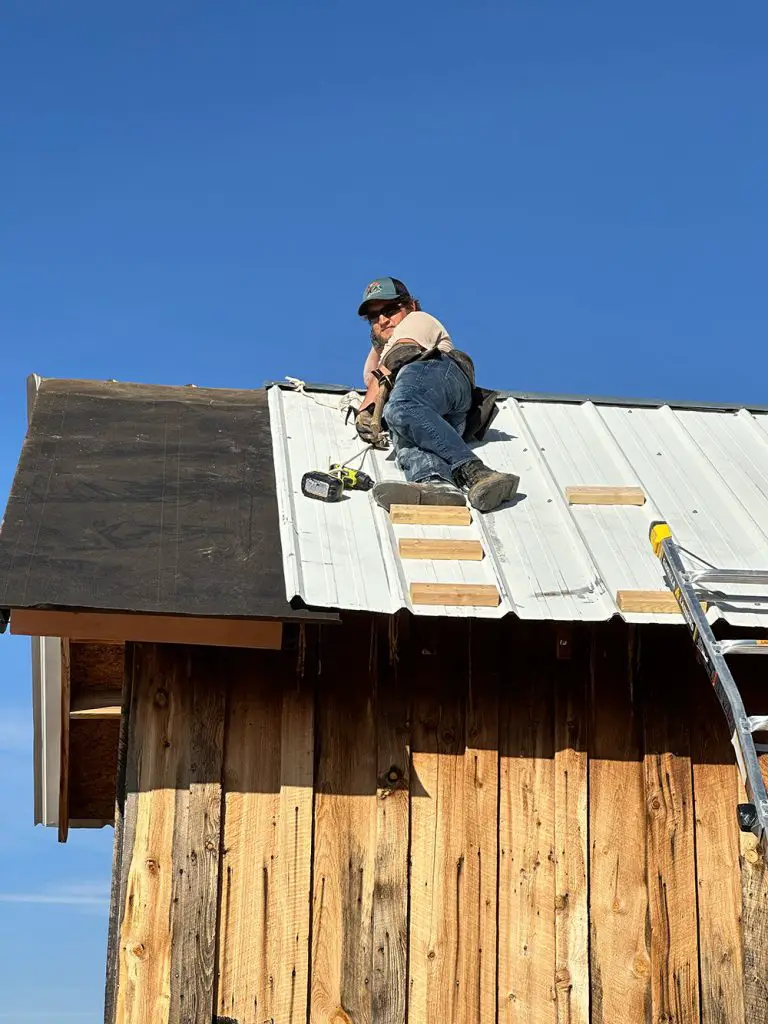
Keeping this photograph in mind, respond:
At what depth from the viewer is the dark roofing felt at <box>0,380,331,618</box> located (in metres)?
4.98

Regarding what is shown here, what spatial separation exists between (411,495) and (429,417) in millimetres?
685

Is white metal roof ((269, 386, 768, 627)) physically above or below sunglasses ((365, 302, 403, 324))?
below

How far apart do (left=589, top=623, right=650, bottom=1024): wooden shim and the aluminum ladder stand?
0.47 m

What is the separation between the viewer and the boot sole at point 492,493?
6.05m

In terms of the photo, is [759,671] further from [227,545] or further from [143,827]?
[143,827]

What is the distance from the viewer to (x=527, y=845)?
530 centimetres

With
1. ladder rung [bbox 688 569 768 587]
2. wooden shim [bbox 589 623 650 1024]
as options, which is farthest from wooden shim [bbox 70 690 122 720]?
ladder rung [bbox 688 569 768 587]

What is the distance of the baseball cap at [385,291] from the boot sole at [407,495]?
1866mm

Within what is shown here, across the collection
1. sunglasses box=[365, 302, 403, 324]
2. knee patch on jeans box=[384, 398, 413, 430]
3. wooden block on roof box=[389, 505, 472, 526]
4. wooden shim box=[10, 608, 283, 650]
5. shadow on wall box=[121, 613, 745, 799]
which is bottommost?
shadow on wall box=[121, 613, 745, 799]

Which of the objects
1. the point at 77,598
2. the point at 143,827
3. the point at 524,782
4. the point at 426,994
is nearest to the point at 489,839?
the point at 524,782

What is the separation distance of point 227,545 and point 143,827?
1291 mm

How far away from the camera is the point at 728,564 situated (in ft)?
18.9

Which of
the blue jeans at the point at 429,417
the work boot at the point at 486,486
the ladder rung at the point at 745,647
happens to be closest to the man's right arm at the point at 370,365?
the blue jeans at the point at 429,417

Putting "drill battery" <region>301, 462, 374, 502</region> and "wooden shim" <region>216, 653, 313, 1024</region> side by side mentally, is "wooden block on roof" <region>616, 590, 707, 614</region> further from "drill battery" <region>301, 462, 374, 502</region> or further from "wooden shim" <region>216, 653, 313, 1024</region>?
"drill battery" <region>301, 462, 374, 502</region>
